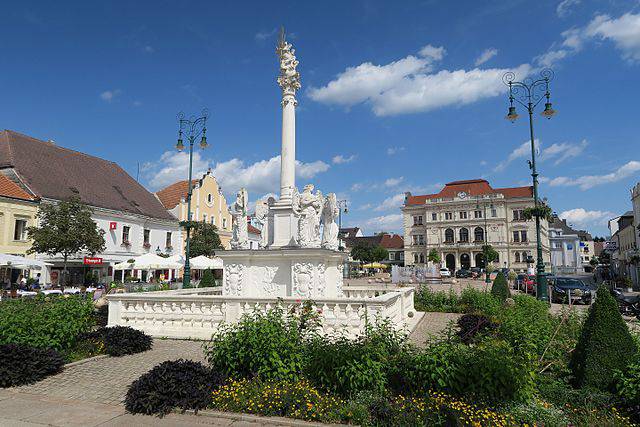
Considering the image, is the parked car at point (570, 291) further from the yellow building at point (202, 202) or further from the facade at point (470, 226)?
the facade at point (470, 226)

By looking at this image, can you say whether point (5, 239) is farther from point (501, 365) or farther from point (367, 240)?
point (367, 240)

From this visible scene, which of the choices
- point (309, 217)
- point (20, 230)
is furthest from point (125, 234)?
point (309, 217)

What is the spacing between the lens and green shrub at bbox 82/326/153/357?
983 centimetres

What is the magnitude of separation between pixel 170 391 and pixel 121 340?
4476mm

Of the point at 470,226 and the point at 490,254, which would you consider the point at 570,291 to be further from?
the point at 470,226

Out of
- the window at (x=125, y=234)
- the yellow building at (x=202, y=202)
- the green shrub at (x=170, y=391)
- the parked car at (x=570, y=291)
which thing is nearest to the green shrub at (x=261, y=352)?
the green shrub at (x=170, y=391)

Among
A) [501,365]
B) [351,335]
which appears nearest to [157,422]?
[501,365]

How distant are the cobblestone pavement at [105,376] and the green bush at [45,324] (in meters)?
0.85

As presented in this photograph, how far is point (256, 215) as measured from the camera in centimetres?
1564

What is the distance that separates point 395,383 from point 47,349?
707 cm

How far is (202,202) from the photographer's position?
51688 millimetres

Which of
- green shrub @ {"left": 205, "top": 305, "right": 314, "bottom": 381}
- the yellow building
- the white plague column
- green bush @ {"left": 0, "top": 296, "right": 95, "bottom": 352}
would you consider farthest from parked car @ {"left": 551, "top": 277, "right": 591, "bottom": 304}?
the yellow building

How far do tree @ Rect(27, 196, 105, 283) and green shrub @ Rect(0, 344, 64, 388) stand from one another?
20392 mm

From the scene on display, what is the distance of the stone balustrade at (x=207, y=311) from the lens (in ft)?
34.6
